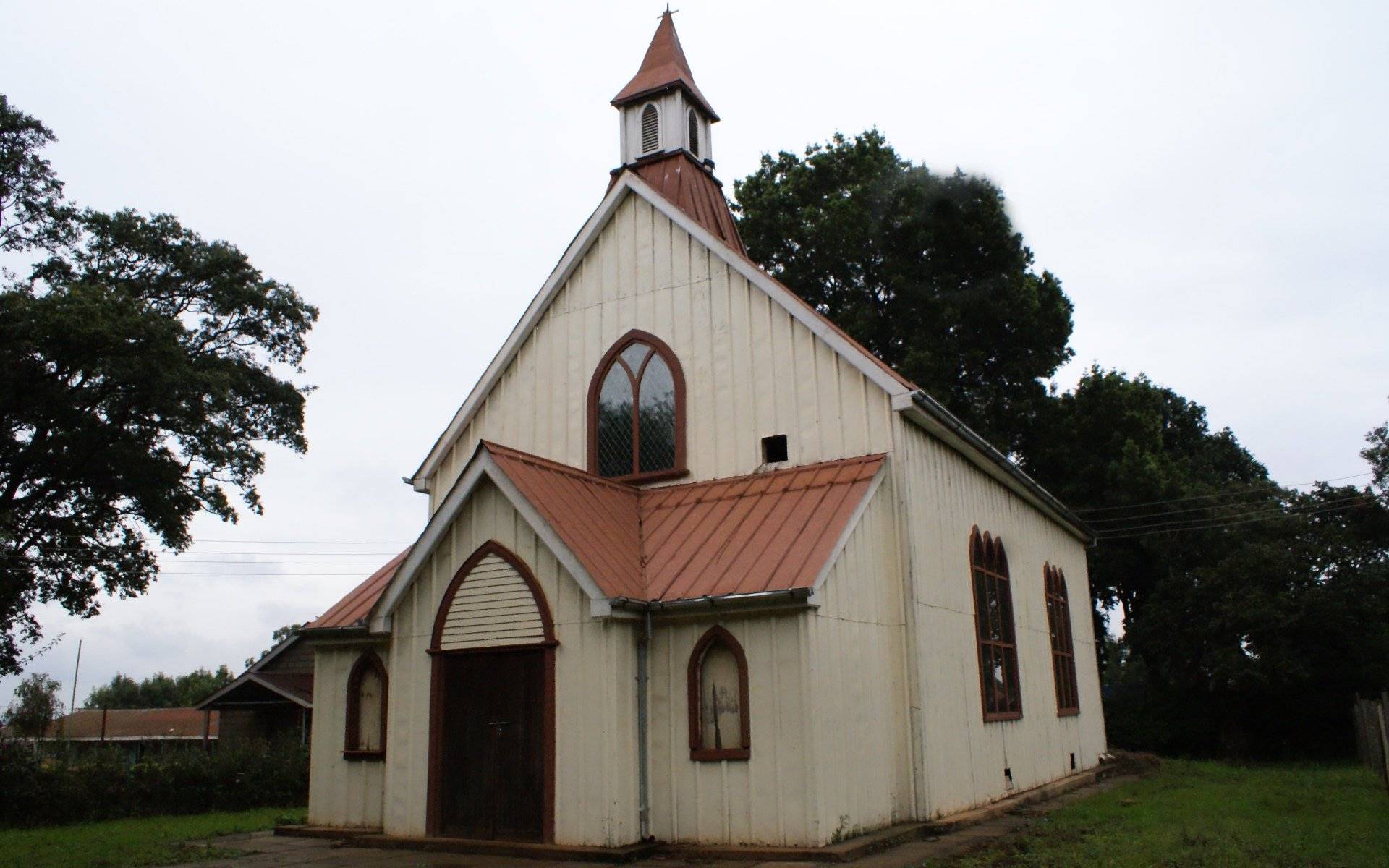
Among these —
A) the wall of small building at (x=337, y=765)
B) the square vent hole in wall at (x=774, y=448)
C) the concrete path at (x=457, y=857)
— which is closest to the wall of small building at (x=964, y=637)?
the concrete path at (x=457, y=857)

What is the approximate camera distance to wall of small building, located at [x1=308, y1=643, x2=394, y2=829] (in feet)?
47.7

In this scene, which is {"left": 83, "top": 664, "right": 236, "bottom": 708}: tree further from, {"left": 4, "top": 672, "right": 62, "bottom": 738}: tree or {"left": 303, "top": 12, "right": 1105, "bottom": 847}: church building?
{"left": 303, "top": 12, "right": 1105, "bottom": 847}: church building

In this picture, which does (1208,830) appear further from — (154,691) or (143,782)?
(154,691)

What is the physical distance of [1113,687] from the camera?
40.4 meters

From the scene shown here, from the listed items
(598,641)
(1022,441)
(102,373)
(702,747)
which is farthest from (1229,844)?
(102,373)

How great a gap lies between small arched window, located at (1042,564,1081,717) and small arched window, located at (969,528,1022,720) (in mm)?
2837

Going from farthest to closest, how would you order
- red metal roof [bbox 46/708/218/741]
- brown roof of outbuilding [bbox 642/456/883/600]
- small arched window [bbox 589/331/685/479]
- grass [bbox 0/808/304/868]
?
1. red metal roof [bbox 46/708/218/741]
2. small arched window [bbox 589/331/685/479]
3. grass [bbox 0/808/304/868]
4. brown roof of outbuilding [bbox 642/456/883/600]

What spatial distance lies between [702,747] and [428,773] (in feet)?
11.2

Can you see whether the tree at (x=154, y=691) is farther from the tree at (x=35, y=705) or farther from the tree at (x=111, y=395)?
the tree at (x=111, y=395)

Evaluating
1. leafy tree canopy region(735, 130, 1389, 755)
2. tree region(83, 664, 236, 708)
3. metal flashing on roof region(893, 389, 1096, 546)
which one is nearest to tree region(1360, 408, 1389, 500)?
leafy tree canopy region(735, 130, 1389, 755)

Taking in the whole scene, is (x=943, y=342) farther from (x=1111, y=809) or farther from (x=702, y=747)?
(x=702, y=747)

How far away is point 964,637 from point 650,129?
10.3 meters

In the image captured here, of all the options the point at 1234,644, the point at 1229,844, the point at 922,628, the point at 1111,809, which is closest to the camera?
the point at 1229,844

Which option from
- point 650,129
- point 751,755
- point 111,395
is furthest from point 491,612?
point 111,395
